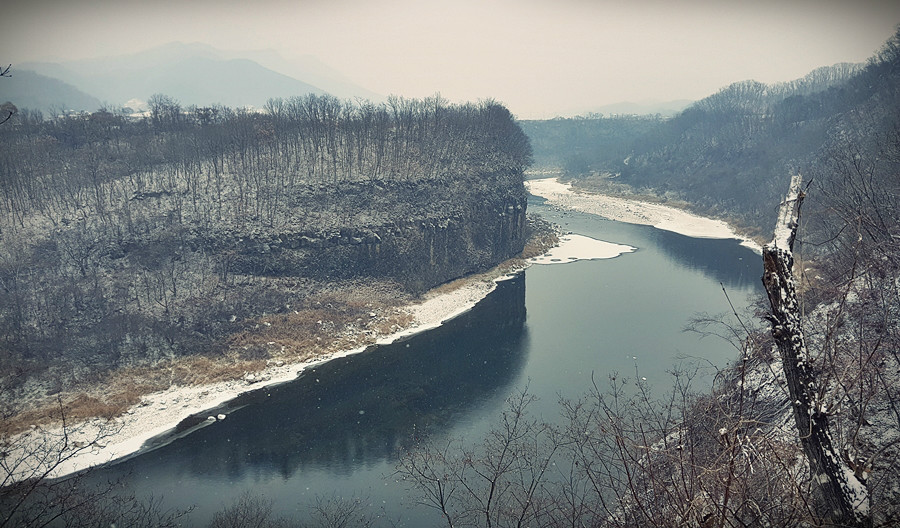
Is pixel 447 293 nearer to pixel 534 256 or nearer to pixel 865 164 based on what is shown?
pixel 534 256

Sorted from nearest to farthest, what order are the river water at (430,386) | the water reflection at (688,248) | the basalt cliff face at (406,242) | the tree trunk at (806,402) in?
1. the tree trunk at (806,402)
2. the river water at (430,386)
3. the basalt cliff face at (406,242)
4. the water reflection at (688,248)

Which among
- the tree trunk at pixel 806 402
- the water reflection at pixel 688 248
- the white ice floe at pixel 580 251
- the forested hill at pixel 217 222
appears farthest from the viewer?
the white ice floe at pixel 580 251

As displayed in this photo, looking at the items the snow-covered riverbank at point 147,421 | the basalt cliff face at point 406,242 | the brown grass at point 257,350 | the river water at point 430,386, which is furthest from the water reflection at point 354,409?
the basalt cliff face at point 406,242

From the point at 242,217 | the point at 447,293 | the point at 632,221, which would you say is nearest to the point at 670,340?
the point at 447,293

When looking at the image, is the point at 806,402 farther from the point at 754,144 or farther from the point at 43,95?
the point at 43,95

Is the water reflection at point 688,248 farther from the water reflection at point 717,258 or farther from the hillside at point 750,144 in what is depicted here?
the hillside at point 750,144

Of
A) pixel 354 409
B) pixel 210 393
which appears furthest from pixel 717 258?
pixel 210 393

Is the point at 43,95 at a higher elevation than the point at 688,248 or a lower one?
higher
